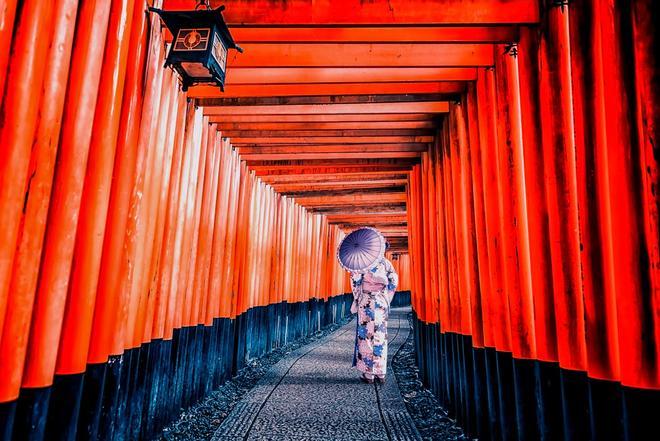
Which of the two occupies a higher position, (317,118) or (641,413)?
(317,118)

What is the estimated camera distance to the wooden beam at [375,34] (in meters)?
3.46

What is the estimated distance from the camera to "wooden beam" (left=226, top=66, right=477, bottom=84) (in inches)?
162

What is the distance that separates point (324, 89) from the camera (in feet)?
14.5

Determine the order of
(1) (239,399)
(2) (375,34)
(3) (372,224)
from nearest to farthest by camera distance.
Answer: (2) (375,34)
(1) (239,399)
(3) (372,224)

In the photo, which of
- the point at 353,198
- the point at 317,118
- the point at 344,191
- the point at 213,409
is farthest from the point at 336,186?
the point at 213,409

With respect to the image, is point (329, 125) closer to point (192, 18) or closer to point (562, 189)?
point (192, 18)

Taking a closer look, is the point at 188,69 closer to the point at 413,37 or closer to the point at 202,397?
the point at 413,37

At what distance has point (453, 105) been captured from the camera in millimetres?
4742

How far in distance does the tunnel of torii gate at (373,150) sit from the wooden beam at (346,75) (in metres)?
0.02

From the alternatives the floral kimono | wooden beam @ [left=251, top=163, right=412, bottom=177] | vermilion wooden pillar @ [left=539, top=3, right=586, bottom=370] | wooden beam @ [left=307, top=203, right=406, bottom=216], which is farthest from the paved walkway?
wooden beam @ [left=307, top=203, right=406, bottom=216]

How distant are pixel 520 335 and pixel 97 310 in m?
3.04

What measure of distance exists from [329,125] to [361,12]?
2.27 m

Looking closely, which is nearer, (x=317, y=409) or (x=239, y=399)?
(x=317, y=409)

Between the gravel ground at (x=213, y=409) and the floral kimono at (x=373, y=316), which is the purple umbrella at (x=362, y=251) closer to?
the floral kimono at (x=373, y=316)
